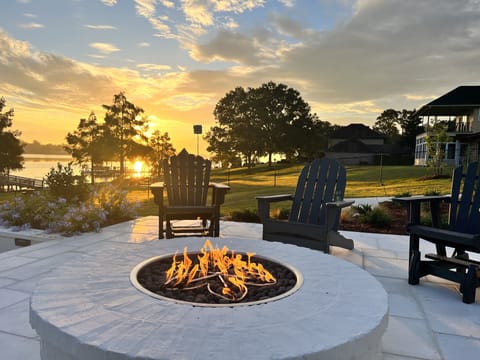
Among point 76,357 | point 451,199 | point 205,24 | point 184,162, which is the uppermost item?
point 205,24

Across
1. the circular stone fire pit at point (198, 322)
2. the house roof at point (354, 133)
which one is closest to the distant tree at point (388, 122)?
the house roof at point (354, 133)

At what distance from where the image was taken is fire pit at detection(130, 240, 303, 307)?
152 cm

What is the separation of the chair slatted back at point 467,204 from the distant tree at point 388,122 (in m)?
46.3

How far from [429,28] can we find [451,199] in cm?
597

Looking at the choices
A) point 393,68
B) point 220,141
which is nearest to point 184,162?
point 393,68

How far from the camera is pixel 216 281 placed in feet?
5.67

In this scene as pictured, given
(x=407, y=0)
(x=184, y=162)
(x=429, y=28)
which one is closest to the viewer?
(x=184, y=162)

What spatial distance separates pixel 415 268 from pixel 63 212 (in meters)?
4.16

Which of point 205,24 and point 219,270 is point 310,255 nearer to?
point 219,270

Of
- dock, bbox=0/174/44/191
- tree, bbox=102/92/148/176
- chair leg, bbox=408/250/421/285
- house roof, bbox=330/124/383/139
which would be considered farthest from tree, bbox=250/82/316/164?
chair leg, bbox=408/250/421/285

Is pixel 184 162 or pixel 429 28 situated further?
pixel 429 28

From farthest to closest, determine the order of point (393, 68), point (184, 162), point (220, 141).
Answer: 1. point (220, 141)
2. point (393, 68)
3. point (184, 162)

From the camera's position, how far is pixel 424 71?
398 inches

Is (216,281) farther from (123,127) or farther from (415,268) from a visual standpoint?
(123,127)
